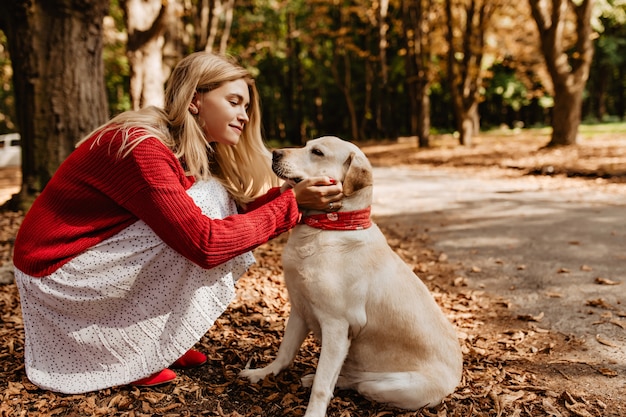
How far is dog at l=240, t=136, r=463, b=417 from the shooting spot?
8.39ft

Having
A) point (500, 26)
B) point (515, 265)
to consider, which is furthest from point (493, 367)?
point (500, 26)

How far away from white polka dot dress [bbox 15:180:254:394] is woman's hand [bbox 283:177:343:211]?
1.82ft

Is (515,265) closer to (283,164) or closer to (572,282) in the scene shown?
(572,282)

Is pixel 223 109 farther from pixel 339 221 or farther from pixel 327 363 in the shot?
pixel 327 363

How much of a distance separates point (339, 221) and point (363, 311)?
1.66 feet

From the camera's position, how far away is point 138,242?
2.67 m

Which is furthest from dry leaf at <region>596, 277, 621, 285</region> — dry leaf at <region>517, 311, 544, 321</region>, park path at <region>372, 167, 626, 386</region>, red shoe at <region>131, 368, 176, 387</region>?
red shoe at <region>131, 368, 176, 387</region>

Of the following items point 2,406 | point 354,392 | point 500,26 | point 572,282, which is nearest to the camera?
point 2,406

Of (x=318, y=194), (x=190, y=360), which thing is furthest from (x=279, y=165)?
(x=190, y=360)

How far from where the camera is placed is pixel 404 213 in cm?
832

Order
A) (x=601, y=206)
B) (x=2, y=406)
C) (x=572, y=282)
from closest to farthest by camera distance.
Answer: (x=2, y=406), (x=572, y=282), (x=601, y=206)

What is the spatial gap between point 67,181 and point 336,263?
153 centimetres

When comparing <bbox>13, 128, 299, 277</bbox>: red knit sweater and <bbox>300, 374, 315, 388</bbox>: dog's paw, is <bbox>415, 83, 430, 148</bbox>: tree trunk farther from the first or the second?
<bbox>13, 128, 299, 277</bbox>: red knit sweater

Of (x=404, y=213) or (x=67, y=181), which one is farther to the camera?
(x=404, y=213)
